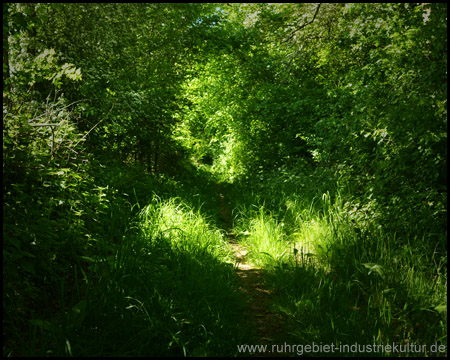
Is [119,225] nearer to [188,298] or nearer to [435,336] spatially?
[188,298]

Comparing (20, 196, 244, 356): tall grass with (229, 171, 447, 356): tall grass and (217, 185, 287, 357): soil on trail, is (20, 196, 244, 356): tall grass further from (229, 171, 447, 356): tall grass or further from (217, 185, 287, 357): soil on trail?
(229, 171, 447, 356): tall grass

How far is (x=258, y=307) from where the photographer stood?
3.64 meters

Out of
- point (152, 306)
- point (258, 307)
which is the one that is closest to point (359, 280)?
point (258, 307)

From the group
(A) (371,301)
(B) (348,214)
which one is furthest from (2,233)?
(B) (348,214)

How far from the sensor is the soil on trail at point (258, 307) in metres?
3.04

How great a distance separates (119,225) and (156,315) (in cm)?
206

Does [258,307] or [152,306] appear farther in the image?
[258,307]

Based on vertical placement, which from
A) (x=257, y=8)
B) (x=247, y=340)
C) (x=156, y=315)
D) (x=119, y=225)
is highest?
(x=257, y=8)

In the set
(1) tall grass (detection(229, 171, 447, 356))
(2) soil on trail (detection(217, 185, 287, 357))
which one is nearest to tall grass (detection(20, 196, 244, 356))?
(2) soil on trail (detection(217, 185, 287, 357))

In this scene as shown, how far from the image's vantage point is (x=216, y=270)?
414 centimetres

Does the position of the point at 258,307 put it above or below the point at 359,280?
below

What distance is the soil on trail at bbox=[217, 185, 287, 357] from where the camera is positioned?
3043 millimetres

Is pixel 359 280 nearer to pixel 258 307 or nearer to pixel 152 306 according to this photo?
pixel 258 307

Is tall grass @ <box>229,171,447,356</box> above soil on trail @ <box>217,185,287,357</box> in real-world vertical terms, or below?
above
